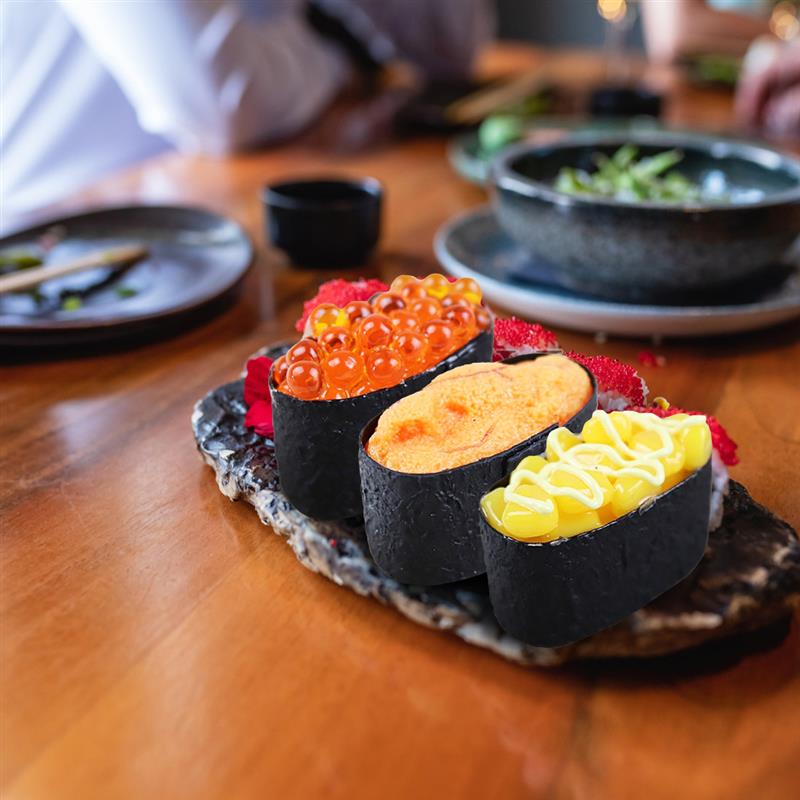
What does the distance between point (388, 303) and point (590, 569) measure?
0.33 meters

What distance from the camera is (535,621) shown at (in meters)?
0.56

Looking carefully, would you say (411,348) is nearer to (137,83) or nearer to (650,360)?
(650,360)

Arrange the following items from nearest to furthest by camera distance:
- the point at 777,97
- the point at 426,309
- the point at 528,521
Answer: the point at 528,521 → the point at 426,309 → the point at 777,97

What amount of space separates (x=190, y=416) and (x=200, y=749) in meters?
0.47

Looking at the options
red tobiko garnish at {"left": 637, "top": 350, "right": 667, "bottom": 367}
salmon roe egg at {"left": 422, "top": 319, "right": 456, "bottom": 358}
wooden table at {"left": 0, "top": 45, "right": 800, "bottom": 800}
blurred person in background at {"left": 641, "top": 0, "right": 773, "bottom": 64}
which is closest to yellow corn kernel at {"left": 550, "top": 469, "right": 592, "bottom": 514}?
wooden table at {"left": 0, "top": 45, "right": 800, "bottom": 800}

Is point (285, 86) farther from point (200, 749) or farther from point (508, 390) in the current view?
point (200, 749)

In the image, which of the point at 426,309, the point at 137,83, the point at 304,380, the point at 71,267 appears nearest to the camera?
the point at 304,380

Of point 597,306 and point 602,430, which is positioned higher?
point 602,430

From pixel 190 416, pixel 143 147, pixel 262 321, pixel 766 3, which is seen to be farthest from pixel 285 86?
pixel 766 3

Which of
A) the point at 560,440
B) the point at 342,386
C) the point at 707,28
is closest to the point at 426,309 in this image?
the point at 342,386

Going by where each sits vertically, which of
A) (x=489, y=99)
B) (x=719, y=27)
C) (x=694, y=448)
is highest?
(x=694, y=448)

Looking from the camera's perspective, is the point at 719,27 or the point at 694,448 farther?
the point at 719,27

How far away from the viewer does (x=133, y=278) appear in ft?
4.15

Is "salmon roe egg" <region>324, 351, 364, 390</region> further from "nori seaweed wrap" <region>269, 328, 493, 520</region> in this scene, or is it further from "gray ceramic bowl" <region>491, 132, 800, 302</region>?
"gray ceramic bowl" <region>491, 132, 800, 302</region>
